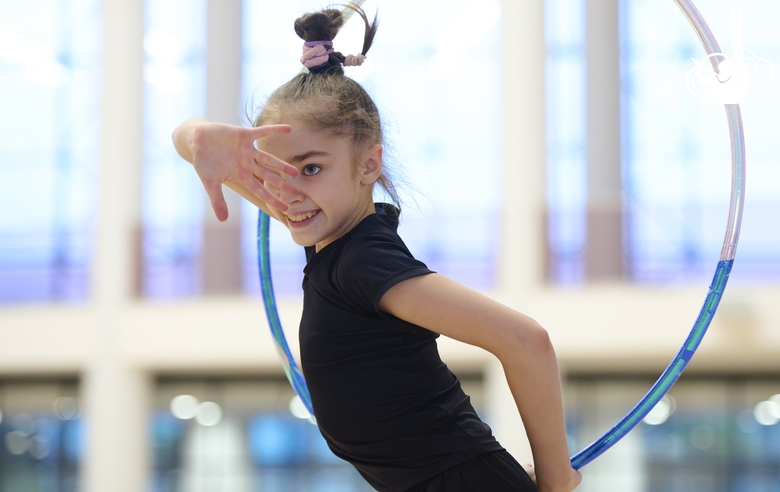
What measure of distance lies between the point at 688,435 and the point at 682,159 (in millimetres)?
2600

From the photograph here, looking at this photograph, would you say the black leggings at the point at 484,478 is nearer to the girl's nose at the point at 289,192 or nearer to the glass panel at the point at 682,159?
the girl's nose at the point at 289,192

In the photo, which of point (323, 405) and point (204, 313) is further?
point (204, 313)

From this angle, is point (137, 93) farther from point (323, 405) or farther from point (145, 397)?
point (323, 405)

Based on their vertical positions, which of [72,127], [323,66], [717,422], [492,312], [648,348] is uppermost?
[72,127]

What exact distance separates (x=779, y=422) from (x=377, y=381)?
25.3 ft

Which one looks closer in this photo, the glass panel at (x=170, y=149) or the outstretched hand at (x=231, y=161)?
the outstretched hand at (x=231, y=161)

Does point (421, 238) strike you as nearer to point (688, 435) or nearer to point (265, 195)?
point (688, 435)

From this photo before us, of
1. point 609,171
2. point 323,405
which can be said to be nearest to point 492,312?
point 323,405

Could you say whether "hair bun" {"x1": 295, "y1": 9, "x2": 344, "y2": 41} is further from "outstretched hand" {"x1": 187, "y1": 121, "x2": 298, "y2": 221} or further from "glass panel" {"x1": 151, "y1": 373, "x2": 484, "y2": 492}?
"glass panel" {"x1": 151, "y1": 373, "x2": 484, "y2": 492}

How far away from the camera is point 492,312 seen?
1196mm

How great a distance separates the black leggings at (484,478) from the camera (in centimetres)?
124

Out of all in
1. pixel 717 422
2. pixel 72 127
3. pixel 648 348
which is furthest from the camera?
pixel 72 127

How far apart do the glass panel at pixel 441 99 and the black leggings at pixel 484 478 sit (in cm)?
704

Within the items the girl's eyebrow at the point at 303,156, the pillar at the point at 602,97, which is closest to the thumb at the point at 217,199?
the girl's eyebrow at the point at 303,156
